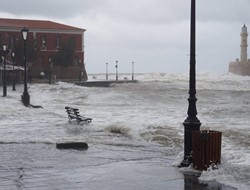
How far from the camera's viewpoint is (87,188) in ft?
28.4

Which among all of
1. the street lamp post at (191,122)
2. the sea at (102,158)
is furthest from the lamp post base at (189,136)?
the sea at (102,158)

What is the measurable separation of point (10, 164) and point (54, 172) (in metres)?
1.54

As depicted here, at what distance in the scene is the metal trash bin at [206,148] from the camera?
10117 millimetres

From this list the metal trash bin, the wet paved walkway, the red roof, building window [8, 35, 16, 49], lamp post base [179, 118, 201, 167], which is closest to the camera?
the wet paved walkway

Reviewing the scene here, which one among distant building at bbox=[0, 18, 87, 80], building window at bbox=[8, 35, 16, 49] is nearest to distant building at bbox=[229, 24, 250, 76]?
distant building at bbox=[0, 18, 87, 80]

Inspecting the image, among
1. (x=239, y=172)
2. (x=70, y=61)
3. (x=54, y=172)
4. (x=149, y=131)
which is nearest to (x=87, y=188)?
(x=54, y=172)

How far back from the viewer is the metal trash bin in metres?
10.1

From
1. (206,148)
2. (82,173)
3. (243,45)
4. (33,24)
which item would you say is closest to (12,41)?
(33,24)

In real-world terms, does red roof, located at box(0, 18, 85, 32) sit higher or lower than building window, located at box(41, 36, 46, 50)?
higher

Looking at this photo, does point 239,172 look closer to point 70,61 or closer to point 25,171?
point 25,171

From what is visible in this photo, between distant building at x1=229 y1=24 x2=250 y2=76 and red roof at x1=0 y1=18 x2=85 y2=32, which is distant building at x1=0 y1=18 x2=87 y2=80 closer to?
red roof at x1=0 y1=18 x2=85 y2=32

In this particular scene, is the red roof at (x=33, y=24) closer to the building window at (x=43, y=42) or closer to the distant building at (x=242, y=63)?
the building window at (x=43, y=42)

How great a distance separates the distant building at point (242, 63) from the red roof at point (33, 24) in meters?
68.5

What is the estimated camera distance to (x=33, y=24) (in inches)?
4579
